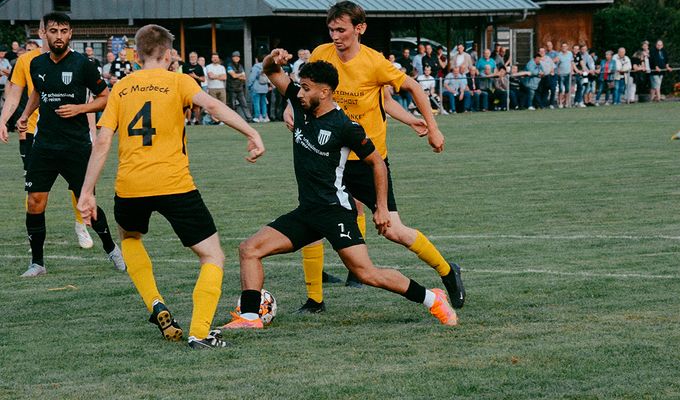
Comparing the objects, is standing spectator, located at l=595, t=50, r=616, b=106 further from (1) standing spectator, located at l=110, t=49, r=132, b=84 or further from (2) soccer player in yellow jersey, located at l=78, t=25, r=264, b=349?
(2) soccer player in yellow jersey, located at l=78, t=25, r=264, b=349

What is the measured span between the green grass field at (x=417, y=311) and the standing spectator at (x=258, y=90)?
55.6ft

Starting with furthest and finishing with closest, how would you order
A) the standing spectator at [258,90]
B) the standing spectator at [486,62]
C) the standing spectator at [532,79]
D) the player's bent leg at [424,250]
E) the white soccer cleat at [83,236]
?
1. the standing spectator at [532,79]
2. the standing spectator at [486,62]
3. the standing spectator at [258,90]
4. the white soccer cleat at [83,236]
5. the player's bent leg at [424,250]

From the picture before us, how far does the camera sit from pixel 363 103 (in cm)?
912

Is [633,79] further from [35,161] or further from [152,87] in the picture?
[152,87]

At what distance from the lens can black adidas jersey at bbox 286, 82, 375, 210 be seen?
7.84 m

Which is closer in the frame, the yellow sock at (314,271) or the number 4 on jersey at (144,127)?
the number 4 on jersey at (144,127)

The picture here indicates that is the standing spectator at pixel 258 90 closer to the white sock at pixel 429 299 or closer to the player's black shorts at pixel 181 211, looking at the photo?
the white sock at pixel 429 299

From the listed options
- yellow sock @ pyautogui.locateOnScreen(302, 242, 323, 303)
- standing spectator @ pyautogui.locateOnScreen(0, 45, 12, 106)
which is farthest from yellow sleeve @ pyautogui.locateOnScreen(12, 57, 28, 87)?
standing spectator @ pyautogui.locateOnScreen(0, 45, 12, 106)

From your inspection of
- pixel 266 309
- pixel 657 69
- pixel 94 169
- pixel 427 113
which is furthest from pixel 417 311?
pixel 657 69

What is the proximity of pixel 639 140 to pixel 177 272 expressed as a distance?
15.6 m

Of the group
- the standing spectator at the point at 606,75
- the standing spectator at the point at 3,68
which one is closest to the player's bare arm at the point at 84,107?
the standing spectator at the point at 3,68

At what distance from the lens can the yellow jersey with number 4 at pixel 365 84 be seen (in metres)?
9.07

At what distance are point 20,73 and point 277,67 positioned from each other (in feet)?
11.0

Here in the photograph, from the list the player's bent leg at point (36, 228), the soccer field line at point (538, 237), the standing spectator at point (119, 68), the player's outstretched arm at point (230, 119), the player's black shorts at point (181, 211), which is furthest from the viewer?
the standing spectator at point (119, 68)
